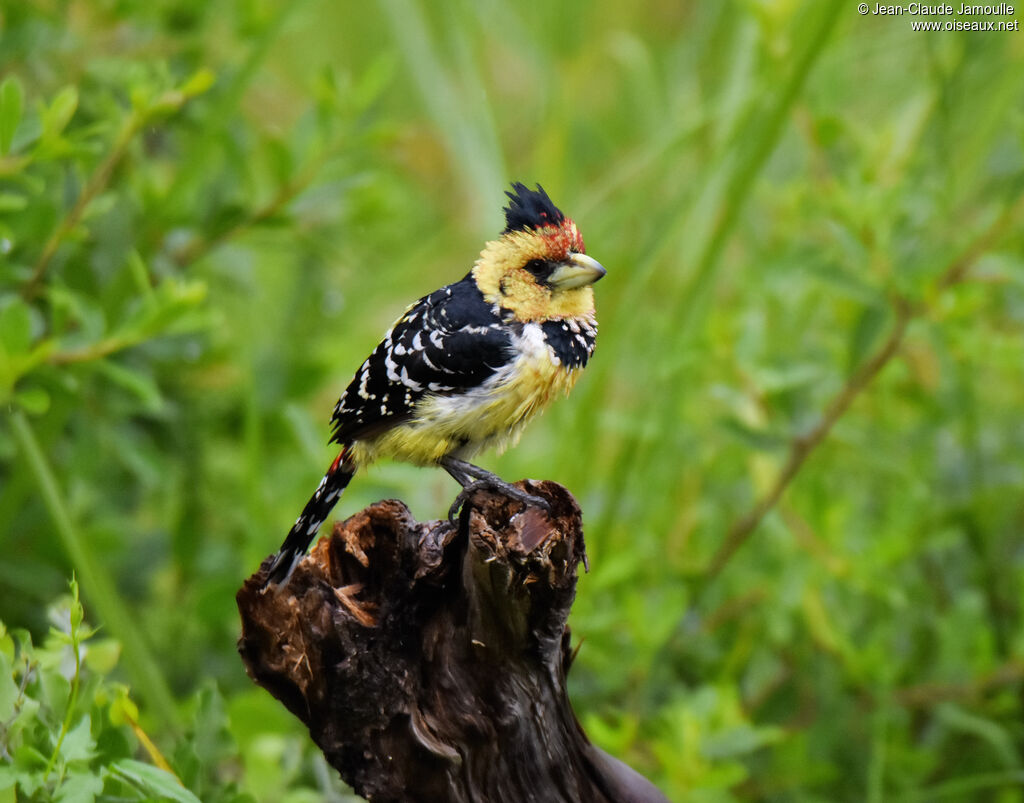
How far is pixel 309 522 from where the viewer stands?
1810mm

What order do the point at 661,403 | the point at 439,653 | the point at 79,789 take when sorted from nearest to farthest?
the point at 79,789
the point at 439,653
the point at 661,403

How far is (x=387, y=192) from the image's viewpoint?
3.40m

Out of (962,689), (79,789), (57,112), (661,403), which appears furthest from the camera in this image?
(661,403)

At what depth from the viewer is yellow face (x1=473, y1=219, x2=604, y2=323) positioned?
1.88 meters

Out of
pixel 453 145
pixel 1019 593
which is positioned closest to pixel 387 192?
pixel 453 145

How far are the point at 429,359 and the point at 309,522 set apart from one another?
35cm

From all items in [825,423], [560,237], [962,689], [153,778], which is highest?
[560,237]

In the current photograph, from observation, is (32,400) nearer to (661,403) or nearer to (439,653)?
(439,653)

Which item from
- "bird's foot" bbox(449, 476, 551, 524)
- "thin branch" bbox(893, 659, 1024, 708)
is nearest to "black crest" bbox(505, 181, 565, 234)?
"bird's foot" bbox(449, 476, 551, 524)

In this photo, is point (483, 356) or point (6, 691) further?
point (483, 356)

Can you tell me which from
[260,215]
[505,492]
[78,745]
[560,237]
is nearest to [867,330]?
[560,237]

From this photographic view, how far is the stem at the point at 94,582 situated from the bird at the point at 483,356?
470 millimetres

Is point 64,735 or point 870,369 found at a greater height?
point 870,369

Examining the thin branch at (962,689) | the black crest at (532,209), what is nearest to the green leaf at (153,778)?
the black crest at (532,209)
